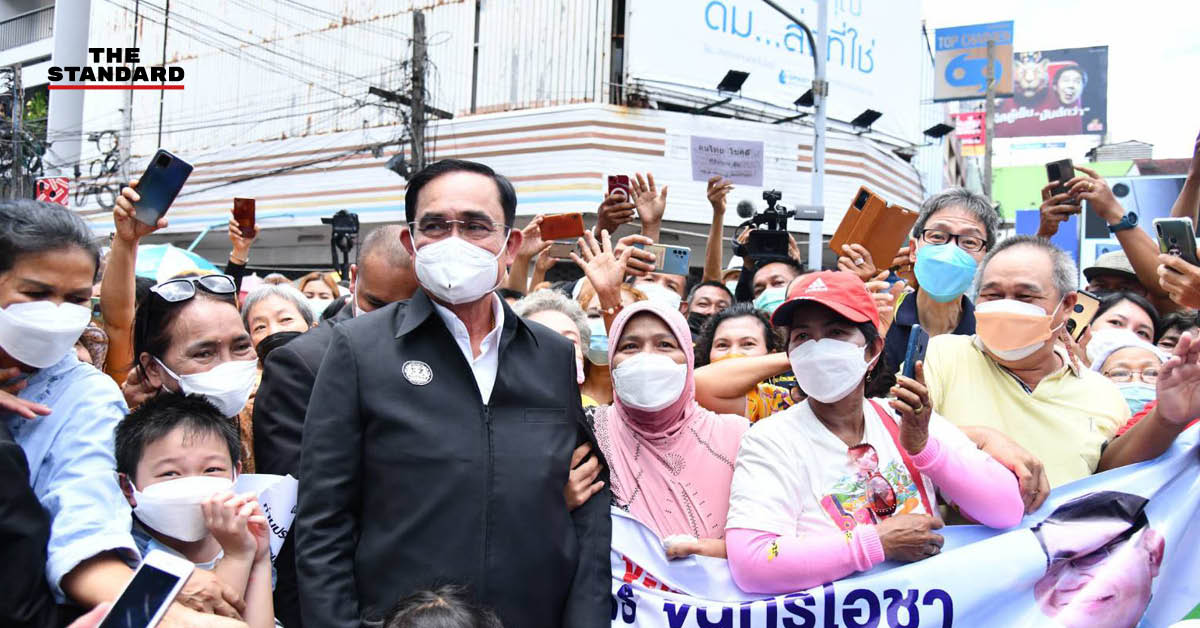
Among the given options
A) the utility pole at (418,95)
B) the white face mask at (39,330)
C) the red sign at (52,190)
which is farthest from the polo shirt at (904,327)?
the red sign at (52,190)

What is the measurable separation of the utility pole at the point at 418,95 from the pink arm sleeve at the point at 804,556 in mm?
15000

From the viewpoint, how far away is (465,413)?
2287mm

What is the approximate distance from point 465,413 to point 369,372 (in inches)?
10.0

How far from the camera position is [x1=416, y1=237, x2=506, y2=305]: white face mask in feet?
7.82

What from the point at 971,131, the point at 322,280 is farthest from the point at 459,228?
the point at 971,131

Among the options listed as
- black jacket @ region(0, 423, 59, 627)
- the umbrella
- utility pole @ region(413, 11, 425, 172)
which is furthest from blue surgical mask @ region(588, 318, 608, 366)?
utility pole @ region(413, 11, 425, 172)

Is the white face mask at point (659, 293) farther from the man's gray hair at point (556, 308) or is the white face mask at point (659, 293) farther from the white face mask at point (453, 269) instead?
the white face mask at point (453, 269)

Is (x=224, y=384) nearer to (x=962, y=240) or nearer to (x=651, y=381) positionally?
(x=651, y=381)

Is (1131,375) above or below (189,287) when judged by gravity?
below

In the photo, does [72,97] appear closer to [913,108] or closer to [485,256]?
[913,108]

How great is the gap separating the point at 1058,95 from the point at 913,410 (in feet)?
212

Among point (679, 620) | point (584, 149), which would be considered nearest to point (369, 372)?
point (679, 620)

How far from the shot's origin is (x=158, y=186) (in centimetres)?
304

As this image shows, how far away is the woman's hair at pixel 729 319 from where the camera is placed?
4020 mm
